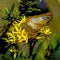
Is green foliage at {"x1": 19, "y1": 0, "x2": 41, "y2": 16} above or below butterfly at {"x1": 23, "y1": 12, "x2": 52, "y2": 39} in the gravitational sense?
above

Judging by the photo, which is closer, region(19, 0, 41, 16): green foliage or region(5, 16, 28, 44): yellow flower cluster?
region(5, 16, 28, 44): yellow flower cluster

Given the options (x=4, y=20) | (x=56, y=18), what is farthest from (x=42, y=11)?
(x=56, y=18)

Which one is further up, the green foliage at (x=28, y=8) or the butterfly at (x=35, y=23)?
the green foliage at (x=28, y=8)

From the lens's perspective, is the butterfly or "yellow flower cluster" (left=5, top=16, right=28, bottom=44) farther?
the butterfly

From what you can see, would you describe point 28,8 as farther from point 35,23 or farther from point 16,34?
point 16,34

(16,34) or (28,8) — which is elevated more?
(28,8)

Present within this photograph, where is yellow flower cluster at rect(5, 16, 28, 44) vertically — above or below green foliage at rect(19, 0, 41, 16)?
below

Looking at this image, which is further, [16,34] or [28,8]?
[28,8]

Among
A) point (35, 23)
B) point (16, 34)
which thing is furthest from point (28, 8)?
point (16, 34)
